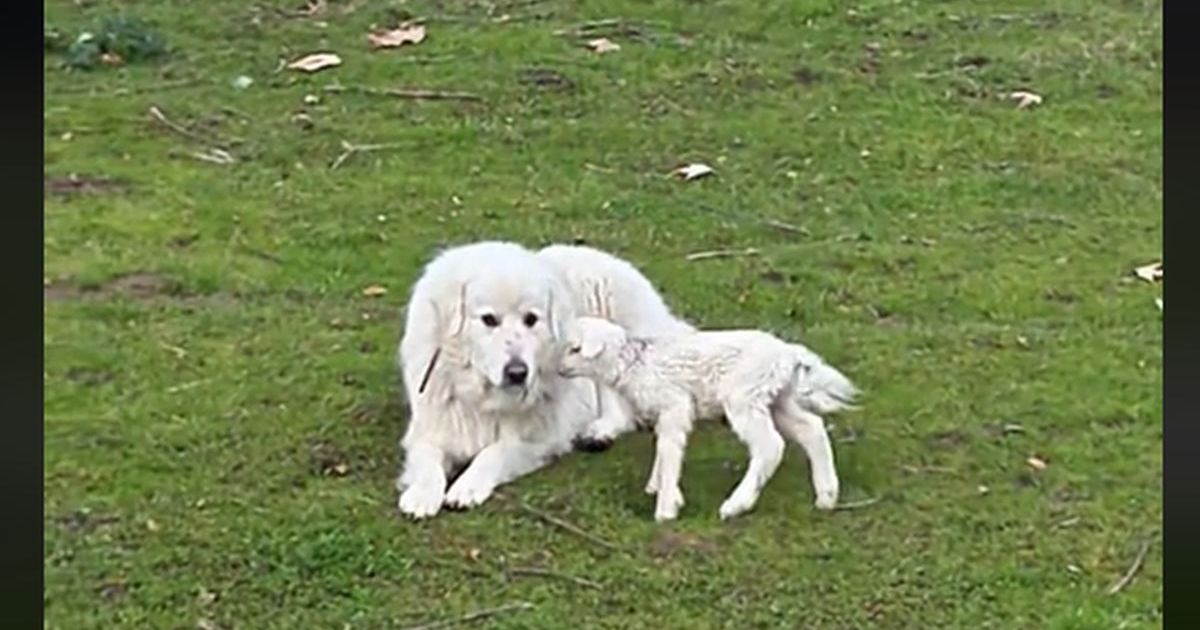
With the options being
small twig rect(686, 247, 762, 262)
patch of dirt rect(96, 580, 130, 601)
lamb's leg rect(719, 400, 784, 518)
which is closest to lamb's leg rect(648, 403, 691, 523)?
lamb's leg rect(719, 400, 784, 518)

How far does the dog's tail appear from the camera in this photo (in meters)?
5.28

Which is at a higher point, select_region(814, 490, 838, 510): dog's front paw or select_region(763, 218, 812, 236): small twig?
select_region(814, 490, 838, 510): dog's front paw

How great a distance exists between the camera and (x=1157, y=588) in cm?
474

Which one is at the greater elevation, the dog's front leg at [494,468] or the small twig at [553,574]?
the small twig at [553,574]

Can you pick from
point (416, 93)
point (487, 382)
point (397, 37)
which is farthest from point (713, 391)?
point (397, 37)

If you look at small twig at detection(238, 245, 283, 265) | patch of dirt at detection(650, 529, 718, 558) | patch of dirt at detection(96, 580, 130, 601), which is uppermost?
patch of dirt at detection(650, 529, 718, 558)

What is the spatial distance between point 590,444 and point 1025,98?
4258mm

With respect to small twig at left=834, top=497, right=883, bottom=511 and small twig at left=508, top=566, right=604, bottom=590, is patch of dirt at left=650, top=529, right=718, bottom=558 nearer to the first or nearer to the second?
small twig at left=508, top=566, right=604, bottom=590

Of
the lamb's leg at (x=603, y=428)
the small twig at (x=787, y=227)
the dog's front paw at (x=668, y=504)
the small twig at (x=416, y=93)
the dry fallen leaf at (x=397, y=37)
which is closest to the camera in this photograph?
the dog's front paw at (x=668, y=504)

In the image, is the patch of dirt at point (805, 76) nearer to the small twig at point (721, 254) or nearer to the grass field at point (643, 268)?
the grass field at point (643, 268)

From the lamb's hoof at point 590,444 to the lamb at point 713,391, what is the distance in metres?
0.26

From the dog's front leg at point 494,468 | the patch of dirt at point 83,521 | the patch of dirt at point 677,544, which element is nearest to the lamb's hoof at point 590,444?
the dog's front leg at point 494,468

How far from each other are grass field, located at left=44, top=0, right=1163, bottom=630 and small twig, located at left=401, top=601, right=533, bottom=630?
35mm

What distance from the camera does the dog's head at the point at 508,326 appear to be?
5.27 metres
